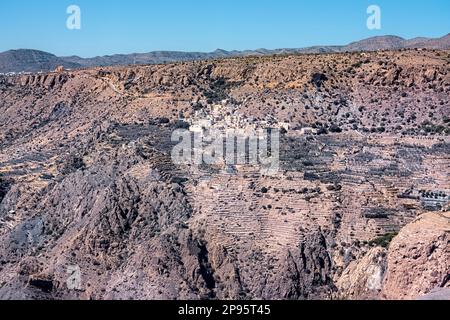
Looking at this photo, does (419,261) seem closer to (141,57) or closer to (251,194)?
(251,194)

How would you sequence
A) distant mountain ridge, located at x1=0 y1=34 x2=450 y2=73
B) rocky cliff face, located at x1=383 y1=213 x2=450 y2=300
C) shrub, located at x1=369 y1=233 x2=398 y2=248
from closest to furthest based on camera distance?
rocky cliff face, located at x1=383 y1=213 x2=450 y2=300, shrub, located at x1=369 y1=233 x2=398 y2=248, distant mountain ridge, located at x1=0 y1=34 x2=450 y2=73

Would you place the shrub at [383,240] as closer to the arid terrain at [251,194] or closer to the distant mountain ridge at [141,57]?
the arid terrain at [251,194]

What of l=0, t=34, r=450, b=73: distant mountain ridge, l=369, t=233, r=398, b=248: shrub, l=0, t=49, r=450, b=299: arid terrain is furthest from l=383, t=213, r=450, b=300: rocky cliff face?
l=0, t=34, r=450, b=73: distant mountain ridge

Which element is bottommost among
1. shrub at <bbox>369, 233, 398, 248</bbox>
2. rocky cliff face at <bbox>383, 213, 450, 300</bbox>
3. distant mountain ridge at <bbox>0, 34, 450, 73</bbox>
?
shrub at <bbox>369, 233, 398, 248</bbox>

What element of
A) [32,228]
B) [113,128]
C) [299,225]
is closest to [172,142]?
[113,128]

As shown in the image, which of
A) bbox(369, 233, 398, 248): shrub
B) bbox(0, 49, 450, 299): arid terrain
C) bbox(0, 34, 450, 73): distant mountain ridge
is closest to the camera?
bbox(0, 49, 450, 299): arid terrain

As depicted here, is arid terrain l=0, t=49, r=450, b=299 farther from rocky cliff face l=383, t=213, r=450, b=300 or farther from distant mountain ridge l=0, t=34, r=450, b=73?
distant mountain ridge l=0, t=34, r=450, b=73
